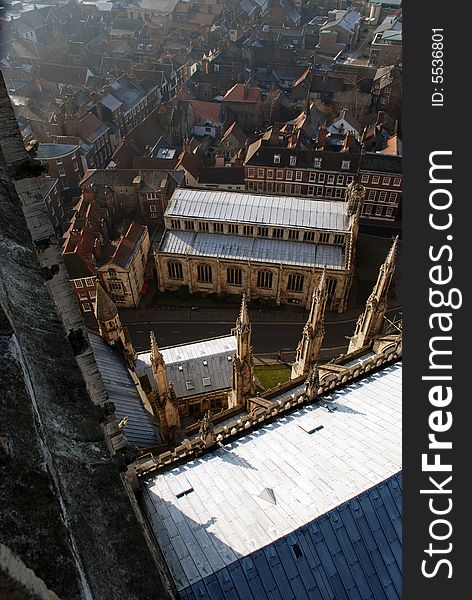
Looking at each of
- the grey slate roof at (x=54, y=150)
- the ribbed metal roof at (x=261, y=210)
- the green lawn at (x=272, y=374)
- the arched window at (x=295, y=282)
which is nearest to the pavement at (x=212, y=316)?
the arched window at (x=295, y=282)

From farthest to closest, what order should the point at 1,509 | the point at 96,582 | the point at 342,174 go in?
the point at 342,174
the point at 96,582
the point at 1,509

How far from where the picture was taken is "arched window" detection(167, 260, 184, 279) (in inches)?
2158

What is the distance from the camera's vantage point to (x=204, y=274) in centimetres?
5516

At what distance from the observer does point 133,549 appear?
9359 mm

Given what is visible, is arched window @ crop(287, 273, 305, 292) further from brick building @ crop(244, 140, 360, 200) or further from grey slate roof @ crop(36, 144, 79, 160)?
grey slate roof @ crop(36, 144, 79, 160)

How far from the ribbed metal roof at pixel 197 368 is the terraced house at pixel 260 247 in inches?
→ 690

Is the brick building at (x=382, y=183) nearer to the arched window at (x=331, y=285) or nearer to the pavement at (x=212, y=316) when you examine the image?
the pavement at (x=212, y=316)

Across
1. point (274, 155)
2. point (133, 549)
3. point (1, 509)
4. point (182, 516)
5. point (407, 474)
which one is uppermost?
point (274, 155)

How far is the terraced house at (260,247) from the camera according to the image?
173ft

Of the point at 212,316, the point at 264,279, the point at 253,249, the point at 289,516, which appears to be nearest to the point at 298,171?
the point at 253,249

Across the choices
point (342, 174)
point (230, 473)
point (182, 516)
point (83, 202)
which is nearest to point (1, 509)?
point (182, 516)

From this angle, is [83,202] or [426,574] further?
[83,202]

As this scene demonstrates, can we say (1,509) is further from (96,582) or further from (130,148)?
(130,148)

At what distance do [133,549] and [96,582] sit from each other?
1743 millimetres
